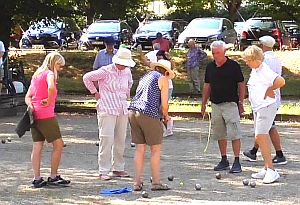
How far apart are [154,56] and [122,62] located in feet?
14.1

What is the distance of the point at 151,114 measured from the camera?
8.86 metres

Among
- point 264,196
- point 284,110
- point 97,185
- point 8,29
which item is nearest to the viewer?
point 264,196

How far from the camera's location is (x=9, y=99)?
58.9 ft

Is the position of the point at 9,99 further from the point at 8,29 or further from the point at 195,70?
the point at 195,70

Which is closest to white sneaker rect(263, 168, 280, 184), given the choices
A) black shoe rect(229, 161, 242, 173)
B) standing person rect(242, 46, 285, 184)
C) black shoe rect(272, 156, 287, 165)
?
standing person rect(242, 46, 285, 184)

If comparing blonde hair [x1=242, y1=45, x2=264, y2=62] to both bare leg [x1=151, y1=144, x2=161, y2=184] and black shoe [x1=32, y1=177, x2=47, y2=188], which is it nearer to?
bare leg [x1=151, y1=144, x2=161, y2=184]

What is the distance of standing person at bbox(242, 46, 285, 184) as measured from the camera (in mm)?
9453

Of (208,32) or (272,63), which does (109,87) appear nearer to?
(272,63)

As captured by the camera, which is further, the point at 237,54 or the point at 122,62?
the point at 237,54

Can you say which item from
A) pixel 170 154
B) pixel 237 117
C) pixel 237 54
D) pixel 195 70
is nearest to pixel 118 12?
pixel 195 70

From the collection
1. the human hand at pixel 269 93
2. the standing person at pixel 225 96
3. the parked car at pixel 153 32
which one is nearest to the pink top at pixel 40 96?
the standing person at pixel 225 96

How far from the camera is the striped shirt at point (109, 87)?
9.66 metres

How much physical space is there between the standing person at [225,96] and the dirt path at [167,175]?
518 millimetres

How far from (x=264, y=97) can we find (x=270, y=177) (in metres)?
1.03
